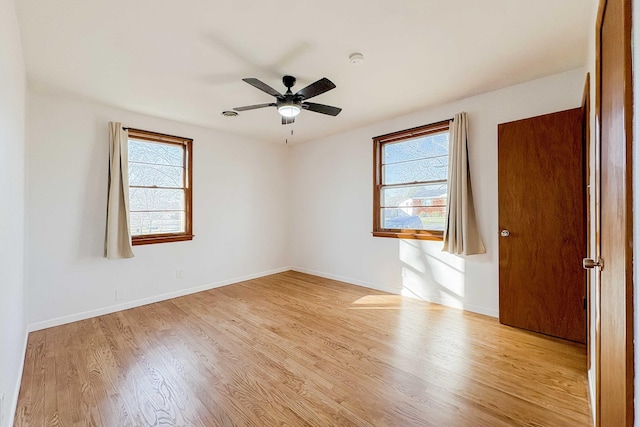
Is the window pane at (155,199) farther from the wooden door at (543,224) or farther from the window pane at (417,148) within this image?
the wooden door at (543,224)

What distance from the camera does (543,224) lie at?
2.77m

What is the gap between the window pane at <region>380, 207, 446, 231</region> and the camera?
3729mm

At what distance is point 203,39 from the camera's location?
2.17 m

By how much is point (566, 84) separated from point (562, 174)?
91 centimetres

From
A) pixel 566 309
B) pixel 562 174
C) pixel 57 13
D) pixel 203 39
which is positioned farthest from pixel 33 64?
pixel 566 309

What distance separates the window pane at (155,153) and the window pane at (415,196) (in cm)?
311

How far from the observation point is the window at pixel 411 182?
3703mm

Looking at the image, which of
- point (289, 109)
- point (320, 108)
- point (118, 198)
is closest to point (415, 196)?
point (320, 108)

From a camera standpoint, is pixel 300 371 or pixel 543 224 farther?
pixel 543 224

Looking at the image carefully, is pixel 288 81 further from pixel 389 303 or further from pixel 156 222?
pixel 389 303

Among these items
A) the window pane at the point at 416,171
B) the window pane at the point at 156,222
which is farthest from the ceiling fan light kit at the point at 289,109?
the window pane at the point at 156,222

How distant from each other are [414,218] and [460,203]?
0.76 m

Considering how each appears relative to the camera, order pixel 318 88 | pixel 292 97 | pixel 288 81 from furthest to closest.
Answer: pixel 288 81, pixel 292 97, pixel 318 88

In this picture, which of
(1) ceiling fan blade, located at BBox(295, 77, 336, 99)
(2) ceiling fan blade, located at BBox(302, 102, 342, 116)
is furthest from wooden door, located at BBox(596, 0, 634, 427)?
(2) ceiling fan blade, located at BBox(302, 102, 342, 116)
